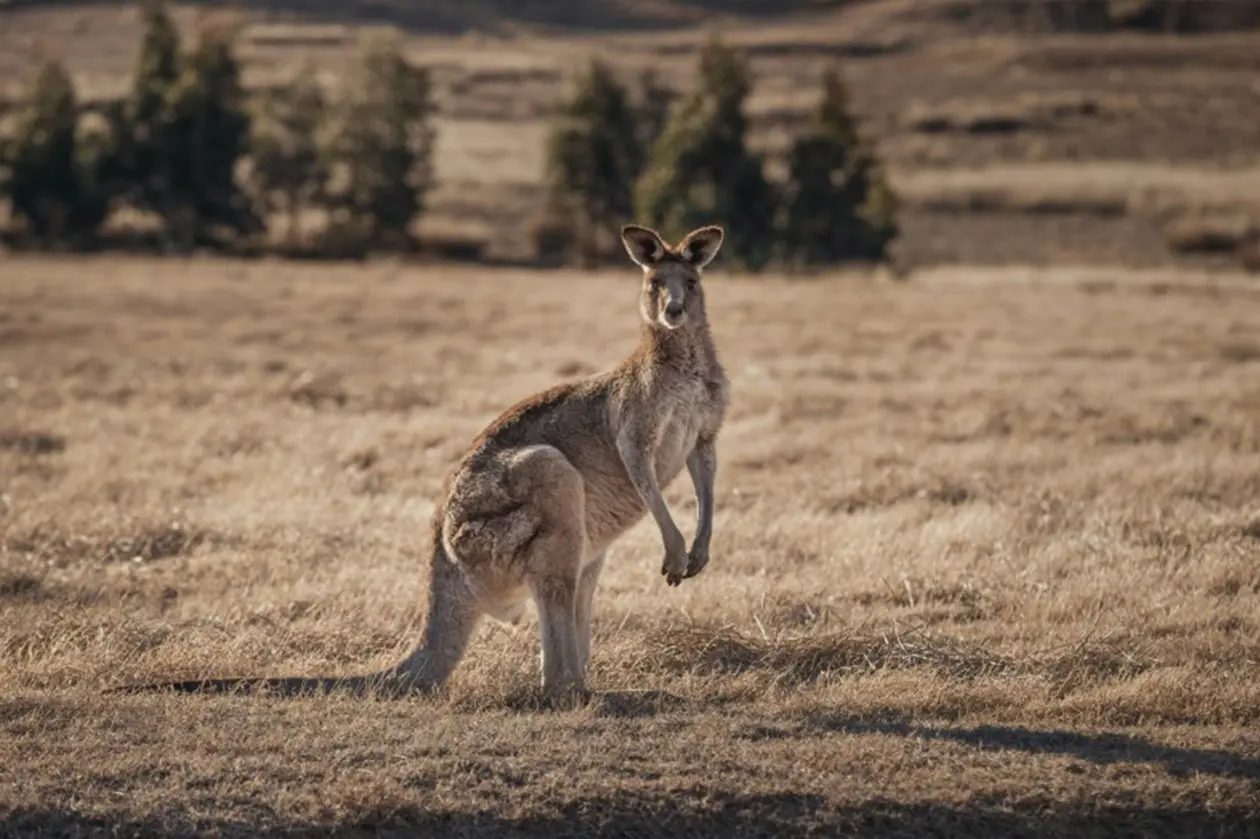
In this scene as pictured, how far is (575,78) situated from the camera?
54312mm

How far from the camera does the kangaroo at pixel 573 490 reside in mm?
8016

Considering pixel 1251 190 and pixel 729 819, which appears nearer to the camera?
pixel 729 819

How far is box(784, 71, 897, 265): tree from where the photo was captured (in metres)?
49.2

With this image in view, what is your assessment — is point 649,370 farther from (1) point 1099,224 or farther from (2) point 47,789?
(1) point 1099,224

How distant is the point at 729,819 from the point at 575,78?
4915 centimetres

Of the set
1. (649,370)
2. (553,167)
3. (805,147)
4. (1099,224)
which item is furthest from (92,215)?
(649,370)

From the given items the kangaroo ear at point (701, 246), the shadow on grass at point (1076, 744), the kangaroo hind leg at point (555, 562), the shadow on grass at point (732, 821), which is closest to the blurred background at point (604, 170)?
the kangaroo ear at point (701, 246)

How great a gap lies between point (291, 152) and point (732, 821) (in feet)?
165

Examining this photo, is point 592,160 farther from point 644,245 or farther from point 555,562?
point 555,562

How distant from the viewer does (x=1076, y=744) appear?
24.7 feet

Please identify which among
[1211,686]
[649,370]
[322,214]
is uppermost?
[649,370]

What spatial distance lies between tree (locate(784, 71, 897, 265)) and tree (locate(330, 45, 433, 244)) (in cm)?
1185

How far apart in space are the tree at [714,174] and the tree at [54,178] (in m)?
16.2

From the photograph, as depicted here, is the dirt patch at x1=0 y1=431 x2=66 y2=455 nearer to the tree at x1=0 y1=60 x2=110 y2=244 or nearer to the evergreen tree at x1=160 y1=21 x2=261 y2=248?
the tree at x1=0 y1=60 x2=110 y2=244
